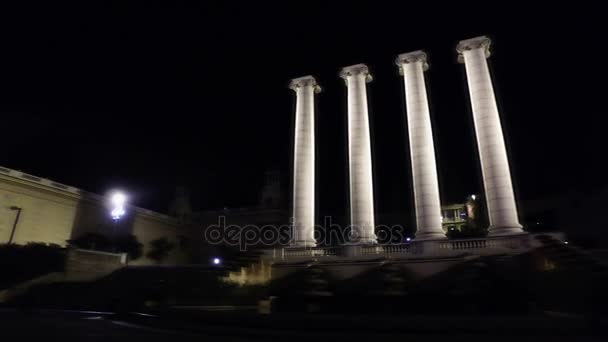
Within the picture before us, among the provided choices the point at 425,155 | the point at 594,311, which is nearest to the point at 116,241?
the point at 425,155

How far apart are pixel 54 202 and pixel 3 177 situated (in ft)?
25.1

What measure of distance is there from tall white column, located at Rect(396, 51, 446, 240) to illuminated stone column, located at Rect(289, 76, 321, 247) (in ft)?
31.3

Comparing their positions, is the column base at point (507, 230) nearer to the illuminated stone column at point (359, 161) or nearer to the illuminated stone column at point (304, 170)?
the illuminated stone column at point (359, 161)

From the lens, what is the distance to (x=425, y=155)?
3059 centimetres

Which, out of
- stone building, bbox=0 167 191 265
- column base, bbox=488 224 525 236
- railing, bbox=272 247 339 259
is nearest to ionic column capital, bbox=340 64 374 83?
railing, bbox=272 247 339 259

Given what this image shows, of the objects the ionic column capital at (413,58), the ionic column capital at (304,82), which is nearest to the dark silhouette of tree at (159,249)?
the ionic column capital at (304,82)

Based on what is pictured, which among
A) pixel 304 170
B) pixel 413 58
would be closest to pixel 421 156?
pixel 413 58

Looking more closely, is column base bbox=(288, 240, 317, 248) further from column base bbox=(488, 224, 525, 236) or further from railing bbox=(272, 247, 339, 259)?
column base bbox=(488, 224, 525, 236)

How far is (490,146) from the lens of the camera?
2859cm

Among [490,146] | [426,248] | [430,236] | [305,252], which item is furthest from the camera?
[305,252]

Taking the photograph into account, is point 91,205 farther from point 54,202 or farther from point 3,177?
point 3,177

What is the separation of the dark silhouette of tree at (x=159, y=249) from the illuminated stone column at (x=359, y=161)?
149 feet

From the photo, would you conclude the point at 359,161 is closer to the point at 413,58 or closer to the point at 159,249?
the point at 413,58

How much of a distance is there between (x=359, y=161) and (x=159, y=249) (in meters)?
46.8
